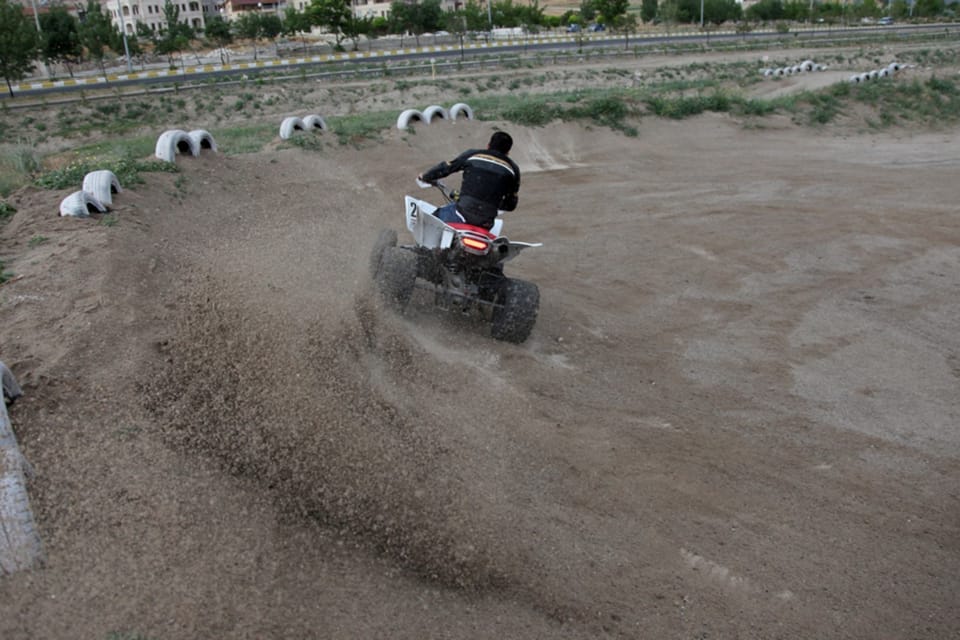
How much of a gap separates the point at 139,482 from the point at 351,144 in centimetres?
1035

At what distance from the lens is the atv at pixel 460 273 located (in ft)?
20.2

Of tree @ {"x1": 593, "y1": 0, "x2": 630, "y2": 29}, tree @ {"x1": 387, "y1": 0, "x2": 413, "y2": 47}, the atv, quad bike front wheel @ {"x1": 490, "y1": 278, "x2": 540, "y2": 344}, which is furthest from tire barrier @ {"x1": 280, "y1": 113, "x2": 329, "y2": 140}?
tree @ {"x1": 593, "y1": 0, "x2": 630, "y2": 29}

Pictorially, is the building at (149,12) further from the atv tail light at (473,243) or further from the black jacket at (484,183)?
the atv tail light at (473,243)

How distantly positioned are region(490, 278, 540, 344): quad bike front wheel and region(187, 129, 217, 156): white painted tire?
545cm

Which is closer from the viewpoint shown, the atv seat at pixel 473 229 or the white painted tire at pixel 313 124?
the atv seat at pixel 473 229

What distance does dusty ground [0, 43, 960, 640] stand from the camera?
11.7 feet

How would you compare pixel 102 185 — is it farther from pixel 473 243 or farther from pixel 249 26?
pixel 249 26

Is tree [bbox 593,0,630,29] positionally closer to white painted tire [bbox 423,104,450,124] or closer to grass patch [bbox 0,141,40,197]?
white painted tire [bbox 423,104,450,124]

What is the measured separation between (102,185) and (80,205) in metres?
0.52

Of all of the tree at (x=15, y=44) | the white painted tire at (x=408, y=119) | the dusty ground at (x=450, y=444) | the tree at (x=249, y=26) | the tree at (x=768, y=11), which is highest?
the tree at (x=768, y=11)

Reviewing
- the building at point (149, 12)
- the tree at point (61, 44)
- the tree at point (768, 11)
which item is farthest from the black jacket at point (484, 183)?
the building at point (149, 12)

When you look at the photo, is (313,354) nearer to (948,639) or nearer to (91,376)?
(91,376)

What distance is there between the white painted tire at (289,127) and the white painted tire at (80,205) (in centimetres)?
585

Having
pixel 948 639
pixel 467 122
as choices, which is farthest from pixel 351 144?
pixel 948 639
